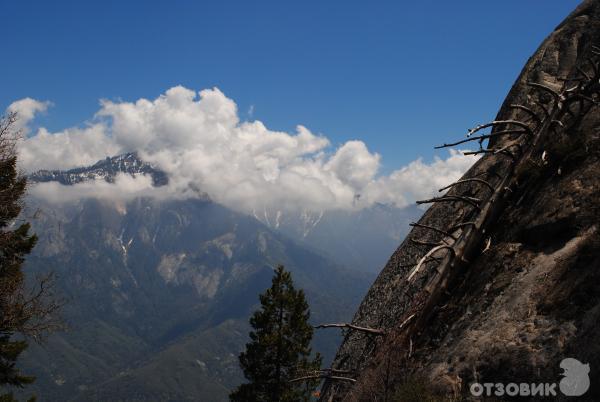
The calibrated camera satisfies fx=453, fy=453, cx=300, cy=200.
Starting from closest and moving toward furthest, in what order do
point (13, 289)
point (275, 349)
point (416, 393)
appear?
point (416, 393) → point (13, 289) → point (275, 349)

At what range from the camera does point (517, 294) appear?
7.80m

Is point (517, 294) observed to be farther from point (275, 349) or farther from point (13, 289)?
point (275, 349)

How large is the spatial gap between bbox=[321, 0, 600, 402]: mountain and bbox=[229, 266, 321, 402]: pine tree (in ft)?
88.2

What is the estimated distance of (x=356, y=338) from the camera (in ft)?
46.0

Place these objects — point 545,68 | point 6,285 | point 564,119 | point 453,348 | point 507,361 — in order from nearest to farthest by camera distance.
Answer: point 507,361
point 453,348
point 564,119
point 545,68
point 6,285

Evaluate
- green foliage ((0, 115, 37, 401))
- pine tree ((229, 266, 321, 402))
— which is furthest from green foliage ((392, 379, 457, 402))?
pine tree ((229, 266, 321, 402))

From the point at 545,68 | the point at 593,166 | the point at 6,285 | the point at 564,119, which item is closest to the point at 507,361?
the point at 593,166

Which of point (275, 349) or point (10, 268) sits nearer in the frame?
point (10, 268)

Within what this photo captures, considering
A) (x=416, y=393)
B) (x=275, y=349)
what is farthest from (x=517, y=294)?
(x=275, y=349)

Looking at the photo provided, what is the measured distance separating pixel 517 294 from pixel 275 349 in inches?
1312

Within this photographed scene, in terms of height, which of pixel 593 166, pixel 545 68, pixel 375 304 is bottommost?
pixel 375 304

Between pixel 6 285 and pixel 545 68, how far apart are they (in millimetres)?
24184

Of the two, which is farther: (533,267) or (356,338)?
(356,338)

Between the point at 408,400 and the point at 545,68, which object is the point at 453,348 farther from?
the point at 545,68
